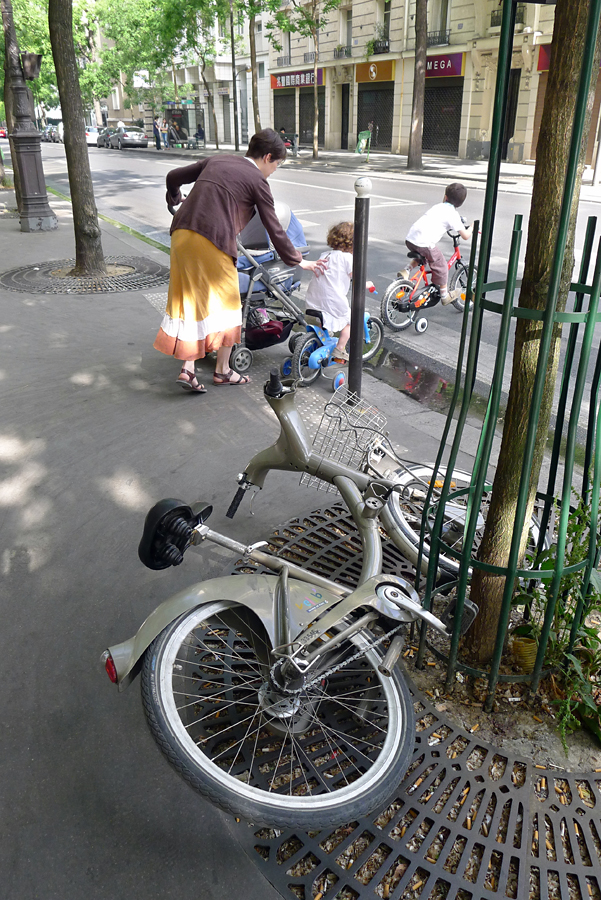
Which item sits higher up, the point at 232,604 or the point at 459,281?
the point at 232,604

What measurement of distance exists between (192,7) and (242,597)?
4231 centimetres

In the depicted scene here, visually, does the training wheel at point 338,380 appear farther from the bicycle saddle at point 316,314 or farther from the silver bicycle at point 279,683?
the silver bicycle at point 279,683

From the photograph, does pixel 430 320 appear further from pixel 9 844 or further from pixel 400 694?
pixel 9 844

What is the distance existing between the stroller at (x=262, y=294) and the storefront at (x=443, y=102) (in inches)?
1210

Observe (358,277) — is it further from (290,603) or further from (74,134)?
(74,134)

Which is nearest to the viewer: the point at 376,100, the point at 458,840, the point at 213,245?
the point at 458,840

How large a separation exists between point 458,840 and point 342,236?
15.5ft

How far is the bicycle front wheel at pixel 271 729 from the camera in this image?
190cm

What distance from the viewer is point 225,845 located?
82.2 inches

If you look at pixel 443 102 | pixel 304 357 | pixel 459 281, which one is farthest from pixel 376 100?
pixel 304 357

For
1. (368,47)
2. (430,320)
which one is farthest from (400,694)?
(368,47)

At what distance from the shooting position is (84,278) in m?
9.60

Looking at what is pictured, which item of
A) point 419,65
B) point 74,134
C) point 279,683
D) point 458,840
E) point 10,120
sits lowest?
point 458,840

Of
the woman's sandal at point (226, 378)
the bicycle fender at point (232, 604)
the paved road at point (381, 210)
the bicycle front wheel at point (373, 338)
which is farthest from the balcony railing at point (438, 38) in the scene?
the bicycle fender at point (232, 604)
